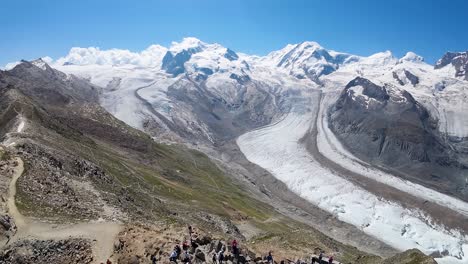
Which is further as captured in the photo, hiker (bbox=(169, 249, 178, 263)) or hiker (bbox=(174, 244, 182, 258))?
hiker (bbox=(174, 244, 182, 258))

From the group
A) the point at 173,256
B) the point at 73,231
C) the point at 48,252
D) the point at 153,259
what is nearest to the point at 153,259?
the point at 153,259

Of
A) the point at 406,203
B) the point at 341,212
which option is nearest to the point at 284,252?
the point at 341,212

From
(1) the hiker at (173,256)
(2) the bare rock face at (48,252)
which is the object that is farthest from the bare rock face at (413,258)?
(2) the bare rock face at (48,252)

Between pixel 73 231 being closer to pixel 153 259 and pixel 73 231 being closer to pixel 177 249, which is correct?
pixel 153 259

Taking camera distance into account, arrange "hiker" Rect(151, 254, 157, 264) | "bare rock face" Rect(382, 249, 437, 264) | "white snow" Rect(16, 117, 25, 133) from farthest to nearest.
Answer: "white snow" Rect(16, 117, 25, 133) < "bare rock face" Rect(382, 249, 437, 264) < "hiker" Rect(151, 254, 157, 264)

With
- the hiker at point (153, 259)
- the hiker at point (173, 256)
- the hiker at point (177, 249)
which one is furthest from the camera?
the hiker at point (153, 259)

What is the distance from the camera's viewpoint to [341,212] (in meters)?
188

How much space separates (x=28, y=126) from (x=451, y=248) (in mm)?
139018

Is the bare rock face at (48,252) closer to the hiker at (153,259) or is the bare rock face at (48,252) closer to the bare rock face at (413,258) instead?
the hiker at (153,259)

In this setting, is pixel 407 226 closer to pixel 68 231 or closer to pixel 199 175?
pixel 199 175

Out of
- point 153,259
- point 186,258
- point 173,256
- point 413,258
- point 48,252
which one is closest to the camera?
point 173,256

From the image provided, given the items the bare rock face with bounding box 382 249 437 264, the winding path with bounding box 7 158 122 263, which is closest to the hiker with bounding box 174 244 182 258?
the winding path with bounding box 7 158 122 263

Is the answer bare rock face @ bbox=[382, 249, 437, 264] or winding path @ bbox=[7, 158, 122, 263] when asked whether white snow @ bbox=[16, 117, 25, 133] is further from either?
bare rock face @ bbox=[382, 249, 437, 264]

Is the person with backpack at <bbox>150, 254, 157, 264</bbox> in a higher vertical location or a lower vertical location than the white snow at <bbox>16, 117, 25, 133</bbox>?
lower
